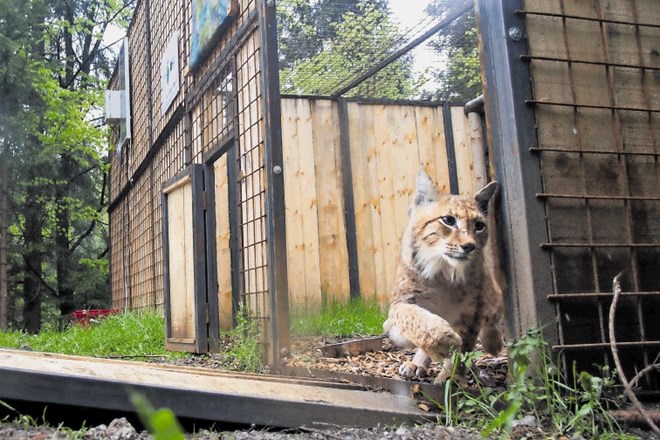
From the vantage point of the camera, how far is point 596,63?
Answer: 2.98m

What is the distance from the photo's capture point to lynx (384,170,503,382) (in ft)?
9.76

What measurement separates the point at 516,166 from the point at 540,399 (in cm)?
101

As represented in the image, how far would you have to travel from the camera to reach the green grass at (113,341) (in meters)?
6.11

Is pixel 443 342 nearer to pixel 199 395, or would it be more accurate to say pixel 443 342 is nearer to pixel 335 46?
pixel 199 395

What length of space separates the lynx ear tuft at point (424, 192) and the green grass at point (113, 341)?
3.16 metres

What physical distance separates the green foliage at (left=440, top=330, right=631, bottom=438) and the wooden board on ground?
0.69 feet

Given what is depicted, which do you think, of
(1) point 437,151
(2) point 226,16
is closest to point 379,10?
(2) point 226,16

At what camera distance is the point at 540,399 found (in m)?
2.49

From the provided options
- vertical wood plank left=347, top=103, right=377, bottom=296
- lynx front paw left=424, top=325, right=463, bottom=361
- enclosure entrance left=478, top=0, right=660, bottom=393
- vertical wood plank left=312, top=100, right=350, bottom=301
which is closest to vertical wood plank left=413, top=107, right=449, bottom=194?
vertical wood plank left=347, top=103, right=377, bottom=296

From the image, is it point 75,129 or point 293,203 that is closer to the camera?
point 293,203

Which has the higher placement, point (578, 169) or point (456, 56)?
point (456, 56)

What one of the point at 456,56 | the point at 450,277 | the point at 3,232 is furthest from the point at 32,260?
the point at 450,277

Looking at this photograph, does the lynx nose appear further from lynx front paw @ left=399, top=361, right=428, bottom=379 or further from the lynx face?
lynx front paw @ left=399, top=361, right=428, bottom=379

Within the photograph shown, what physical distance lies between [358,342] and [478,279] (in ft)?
4.29
